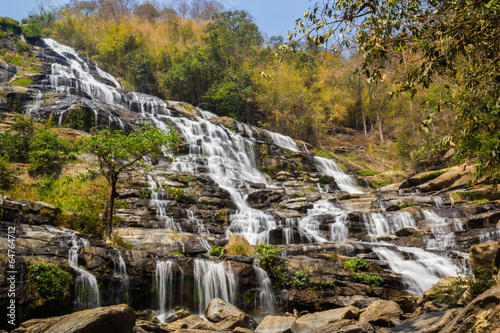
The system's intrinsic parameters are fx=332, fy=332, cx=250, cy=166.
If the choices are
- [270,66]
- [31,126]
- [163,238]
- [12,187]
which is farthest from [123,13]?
[163,238]

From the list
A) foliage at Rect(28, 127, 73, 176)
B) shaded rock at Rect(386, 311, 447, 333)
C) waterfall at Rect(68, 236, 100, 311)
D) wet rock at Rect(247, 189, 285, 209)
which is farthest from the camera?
wet rock at Rect(247, 189, 285, 209)

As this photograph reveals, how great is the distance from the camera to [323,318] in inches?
300

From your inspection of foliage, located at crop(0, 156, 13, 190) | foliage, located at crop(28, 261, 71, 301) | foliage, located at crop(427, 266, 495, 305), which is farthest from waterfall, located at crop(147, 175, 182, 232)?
foliage, located at crop(427, 266, 495, 305)

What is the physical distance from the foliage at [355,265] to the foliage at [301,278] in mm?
1251

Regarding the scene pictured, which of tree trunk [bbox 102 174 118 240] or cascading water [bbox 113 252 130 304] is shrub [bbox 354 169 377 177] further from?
cascading water [bbox 113 252 130 304]

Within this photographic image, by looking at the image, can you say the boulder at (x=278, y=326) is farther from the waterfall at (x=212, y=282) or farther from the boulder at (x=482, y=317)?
the boulder at (x=482, y=317)

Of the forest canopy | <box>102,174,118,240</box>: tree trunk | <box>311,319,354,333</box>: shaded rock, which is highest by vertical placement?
the forest canopy

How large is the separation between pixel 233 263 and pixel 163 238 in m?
3.29

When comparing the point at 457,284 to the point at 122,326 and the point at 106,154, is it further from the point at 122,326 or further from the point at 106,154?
the point at 106,154

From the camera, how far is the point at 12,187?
504 inches

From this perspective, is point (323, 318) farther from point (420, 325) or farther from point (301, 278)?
point (420, 325)

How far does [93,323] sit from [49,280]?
2674mm

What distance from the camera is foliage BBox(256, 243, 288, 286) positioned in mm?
9914

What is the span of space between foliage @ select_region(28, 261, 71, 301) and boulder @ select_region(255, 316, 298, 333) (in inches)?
170
